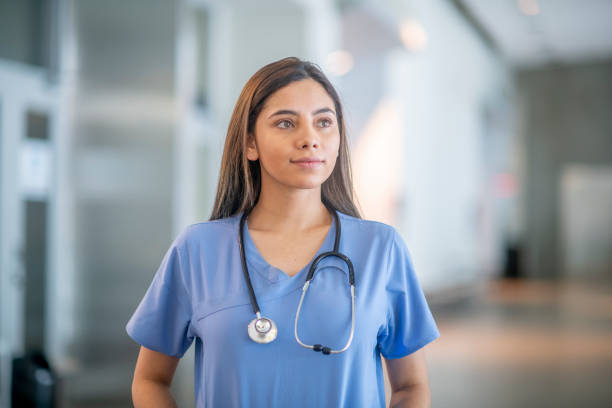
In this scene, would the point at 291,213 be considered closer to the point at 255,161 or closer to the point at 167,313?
the point at 255,161

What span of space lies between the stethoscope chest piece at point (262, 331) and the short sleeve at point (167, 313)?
165 mm

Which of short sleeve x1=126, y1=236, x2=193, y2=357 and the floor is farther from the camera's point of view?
the floor

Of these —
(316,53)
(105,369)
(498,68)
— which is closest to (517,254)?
(498,68)

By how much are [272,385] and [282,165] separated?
385 millimetres

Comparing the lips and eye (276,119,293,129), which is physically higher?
eye (276,119,293,129)

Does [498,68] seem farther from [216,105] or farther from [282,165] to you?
[282,165]

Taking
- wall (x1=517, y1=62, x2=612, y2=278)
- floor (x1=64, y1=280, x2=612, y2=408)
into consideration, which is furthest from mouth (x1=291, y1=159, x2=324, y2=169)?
wall (x1=517, y1=62, x2=612, y2=278)

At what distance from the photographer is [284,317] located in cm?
115

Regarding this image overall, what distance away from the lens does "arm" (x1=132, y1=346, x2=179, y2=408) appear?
1215mm

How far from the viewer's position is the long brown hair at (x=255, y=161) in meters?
1.22

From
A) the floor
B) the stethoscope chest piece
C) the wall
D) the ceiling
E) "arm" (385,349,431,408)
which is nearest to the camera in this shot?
the stethoscope chest piece

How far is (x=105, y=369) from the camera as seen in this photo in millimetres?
5340

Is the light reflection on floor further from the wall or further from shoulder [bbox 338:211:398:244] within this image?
the wall

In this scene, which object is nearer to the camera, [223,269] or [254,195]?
[223,269]
